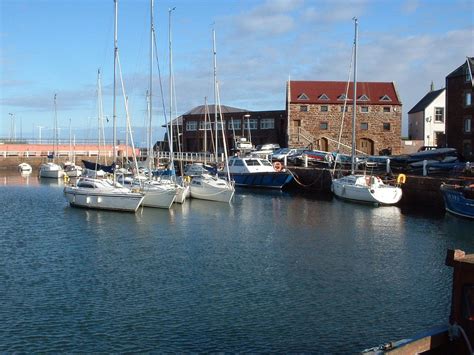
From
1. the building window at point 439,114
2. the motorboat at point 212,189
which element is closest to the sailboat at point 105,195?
the motorboat at point 212,189

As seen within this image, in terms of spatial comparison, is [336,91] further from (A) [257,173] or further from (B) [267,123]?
(A) [257,173]

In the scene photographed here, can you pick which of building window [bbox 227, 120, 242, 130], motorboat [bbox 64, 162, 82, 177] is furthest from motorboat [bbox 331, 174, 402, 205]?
building window [bbox 227, 120, 242, 130]

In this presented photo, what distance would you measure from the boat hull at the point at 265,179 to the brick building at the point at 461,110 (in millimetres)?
15865

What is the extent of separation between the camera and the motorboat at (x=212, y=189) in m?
42.2

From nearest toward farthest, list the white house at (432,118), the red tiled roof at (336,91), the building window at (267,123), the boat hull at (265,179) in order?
the boat hull at (265,179), the red tiled roof at (336,91), the white house at (432,118), the building window at (267,123)

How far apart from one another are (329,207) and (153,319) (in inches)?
1054

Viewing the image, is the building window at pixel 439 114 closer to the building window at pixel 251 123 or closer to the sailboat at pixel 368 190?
the building window at pixel 251 123

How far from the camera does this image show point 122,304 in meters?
16.3

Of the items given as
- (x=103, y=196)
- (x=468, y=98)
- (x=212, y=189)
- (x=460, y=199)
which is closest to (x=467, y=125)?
Result: (x=468, y=98)

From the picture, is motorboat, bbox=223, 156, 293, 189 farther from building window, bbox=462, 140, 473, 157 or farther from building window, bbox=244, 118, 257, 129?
building window, bbox=244, 118, 257, 129

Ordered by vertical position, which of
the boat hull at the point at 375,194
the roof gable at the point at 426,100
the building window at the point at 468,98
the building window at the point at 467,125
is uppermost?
the roof gable at the point at 426,100

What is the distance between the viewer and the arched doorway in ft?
243

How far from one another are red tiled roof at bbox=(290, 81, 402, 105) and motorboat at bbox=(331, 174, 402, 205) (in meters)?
31.6

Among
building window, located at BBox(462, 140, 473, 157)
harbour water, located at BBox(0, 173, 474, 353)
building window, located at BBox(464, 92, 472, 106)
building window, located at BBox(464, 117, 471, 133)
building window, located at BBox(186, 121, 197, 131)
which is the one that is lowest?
harbour water, located at BBox(0, 173, 474, 353)
